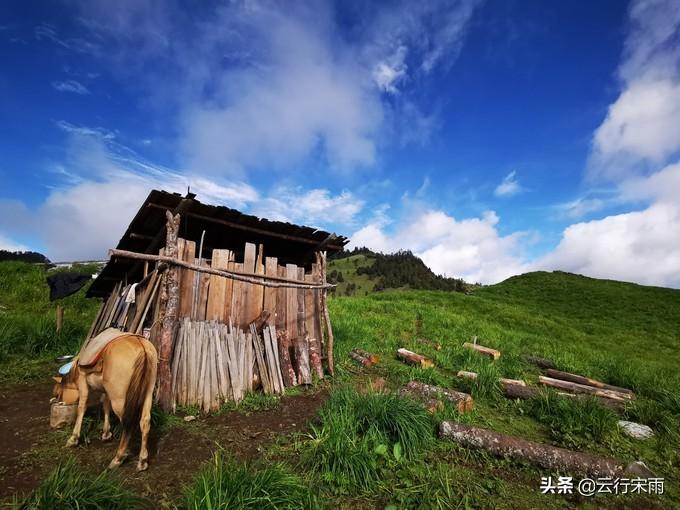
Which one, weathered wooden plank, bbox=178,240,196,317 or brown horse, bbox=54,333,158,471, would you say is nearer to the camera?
brown horse, bbox=54,333,158,471

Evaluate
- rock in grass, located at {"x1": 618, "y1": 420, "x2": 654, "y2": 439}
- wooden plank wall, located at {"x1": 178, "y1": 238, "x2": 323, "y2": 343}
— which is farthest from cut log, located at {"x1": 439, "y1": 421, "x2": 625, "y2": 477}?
wooden plank wall, located at {"x1": 178, "y1": 238, "x2": 323, "y2": 343}

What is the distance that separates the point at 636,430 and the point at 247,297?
25.4 feet

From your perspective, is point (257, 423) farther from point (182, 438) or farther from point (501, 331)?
point (501, 331)

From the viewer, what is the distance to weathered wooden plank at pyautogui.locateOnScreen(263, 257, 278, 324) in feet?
25.5

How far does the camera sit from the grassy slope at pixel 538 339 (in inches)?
218

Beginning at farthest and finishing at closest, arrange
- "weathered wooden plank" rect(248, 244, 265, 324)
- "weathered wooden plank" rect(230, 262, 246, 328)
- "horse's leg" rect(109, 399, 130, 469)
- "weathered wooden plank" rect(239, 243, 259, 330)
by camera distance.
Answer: "weathered wooden plank" rect(248, 244, 265, 324) < "weathered wooden plank" rect(239, 243, 259, 330) < "weathered wooden plank" rect(230, 262, 246, 328) < "horse's leg" rect(109, 399, 130, 469)

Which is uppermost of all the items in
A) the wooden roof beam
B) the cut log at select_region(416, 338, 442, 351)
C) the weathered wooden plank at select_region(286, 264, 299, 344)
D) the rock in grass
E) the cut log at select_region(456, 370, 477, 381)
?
the wooden roof beam

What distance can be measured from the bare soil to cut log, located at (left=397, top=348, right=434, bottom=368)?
3.96 metres

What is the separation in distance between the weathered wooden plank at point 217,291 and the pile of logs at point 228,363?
204 millimetres

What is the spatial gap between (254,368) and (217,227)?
11.1 ft

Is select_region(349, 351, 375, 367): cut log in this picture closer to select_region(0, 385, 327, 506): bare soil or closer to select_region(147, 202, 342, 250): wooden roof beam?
select_region(0, 385, 327, 506): bare soil

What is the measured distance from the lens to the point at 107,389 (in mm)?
4281

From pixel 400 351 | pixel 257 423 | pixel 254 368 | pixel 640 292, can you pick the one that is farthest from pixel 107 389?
pixel 640 292

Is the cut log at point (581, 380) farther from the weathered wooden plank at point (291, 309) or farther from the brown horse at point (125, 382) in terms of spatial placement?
the brown horse at point (125, 382)
